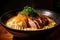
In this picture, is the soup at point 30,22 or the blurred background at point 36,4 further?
the blurred background at point 36,4

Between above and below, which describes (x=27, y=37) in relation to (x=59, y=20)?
below

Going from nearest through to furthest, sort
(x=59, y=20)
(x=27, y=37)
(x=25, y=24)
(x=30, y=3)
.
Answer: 1. (x=27, y=37)
2. (x=25, y=24)
3. (x=59, y=20)
4. (x=30, y=3)

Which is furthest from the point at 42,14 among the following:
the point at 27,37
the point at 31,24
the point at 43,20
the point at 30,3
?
the point at 30,3

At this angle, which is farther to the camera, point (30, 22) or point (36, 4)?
point (36, 4)

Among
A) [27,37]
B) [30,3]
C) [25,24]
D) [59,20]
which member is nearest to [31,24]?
[25,24]

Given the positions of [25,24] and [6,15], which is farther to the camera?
[6,15]

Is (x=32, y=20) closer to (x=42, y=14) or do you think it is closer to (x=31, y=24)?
(x=31, y=24)

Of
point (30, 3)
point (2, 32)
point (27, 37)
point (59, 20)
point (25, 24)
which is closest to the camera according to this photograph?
point (27, 37)

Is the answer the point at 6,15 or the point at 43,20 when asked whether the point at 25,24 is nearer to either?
the point at 43,20

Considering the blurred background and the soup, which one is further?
the blurred background
